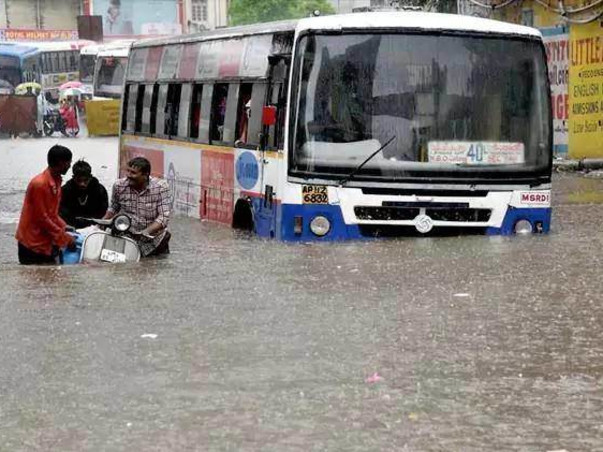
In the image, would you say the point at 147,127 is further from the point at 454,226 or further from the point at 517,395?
the point at 517,395

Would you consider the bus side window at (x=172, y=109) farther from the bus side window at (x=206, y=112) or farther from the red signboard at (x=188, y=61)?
the bus side window at (x=206, y=112)

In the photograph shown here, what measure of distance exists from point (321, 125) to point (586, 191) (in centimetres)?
1014

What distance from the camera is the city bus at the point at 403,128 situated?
1397cm

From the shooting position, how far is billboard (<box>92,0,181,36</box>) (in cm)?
10056

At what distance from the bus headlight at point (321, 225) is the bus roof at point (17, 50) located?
5328 cm

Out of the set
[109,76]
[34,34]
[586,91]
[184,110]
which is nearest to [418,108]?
[184,110]

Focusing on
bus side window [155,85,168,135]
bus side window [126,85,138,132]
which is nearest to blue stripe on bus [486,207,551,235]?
bus side window [155,85,168,135]

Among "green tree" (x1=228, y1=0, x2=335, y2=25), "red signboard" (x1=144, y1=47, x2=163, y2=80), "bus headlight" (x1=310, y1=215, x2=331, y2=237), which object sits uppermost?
"green tree" (x1=228, y1=0, x2=335, y2=25)

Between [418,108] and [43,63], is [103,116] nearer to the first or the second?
[43,63]

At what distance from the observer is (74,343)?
345 inches

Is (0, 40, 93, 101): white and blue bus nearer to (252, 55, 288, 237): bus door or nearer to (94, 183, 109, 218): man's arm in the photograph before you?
(252, 55, 288, 237): bus door

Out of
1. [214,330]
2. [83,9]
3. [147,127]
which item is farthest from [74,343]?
[83,9]

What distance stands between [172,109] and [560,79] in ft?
43.5

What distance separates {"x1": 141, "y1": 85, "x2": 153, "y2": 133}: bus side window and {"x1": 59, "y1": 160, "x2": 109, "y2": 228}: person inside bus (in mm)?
7112
